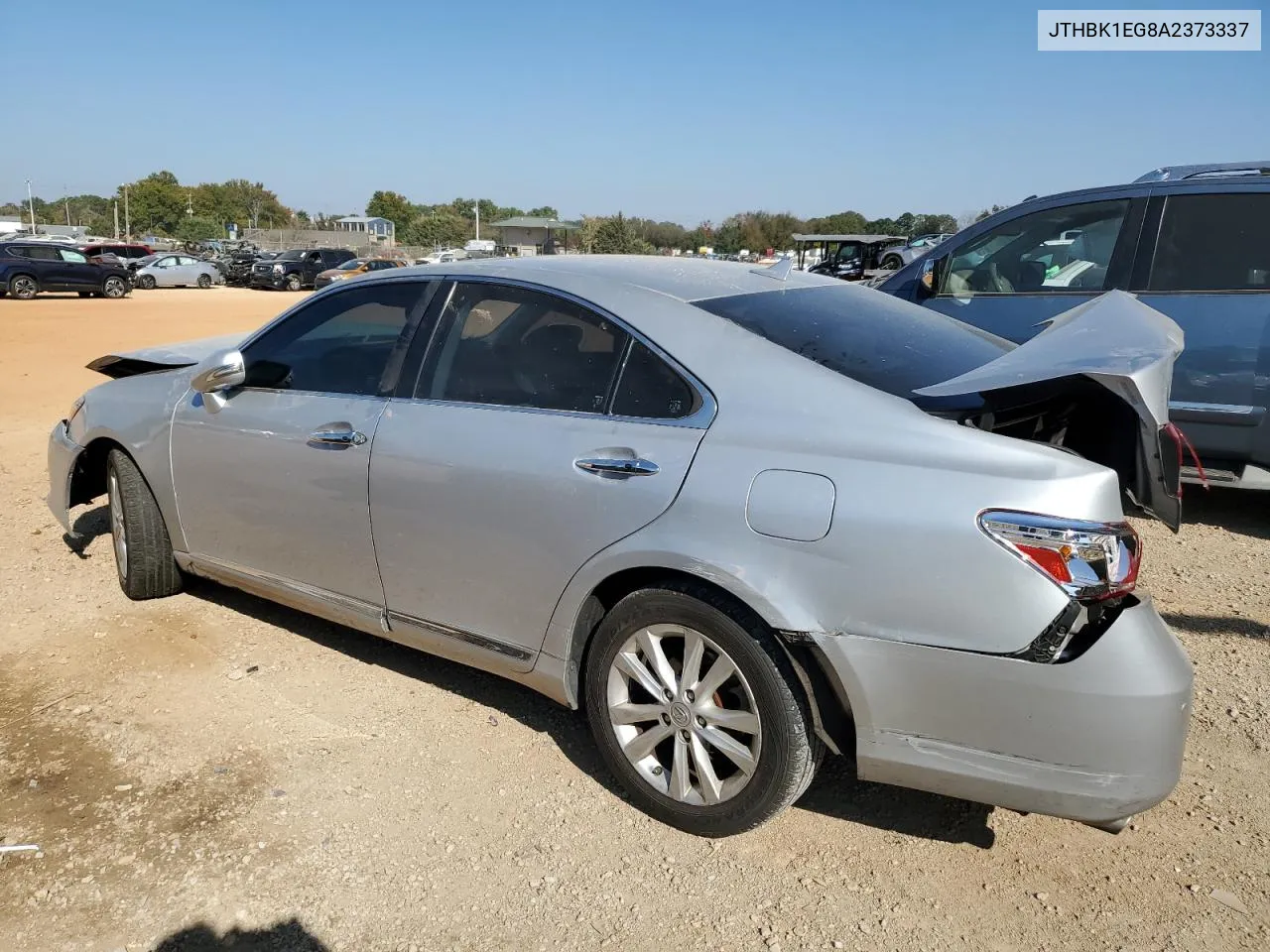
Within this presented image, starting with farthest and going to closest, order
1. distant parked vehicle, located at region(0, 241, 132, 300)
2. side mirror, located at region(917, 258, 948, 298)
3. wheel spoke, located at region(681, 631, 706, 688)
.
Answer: distant parked vehicle, located at region(0, 241, 132, 300) < side mirror, located at region(917, 258, 948, 298) < wheel spoke, located at region(681, 631, 706, 688)

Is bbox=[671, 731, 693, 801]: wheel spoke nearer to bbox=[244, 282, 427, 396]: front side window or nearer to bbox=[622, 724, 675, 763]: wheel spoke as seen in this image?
bbox=[622, 724, 675, 763]: wheel spoke

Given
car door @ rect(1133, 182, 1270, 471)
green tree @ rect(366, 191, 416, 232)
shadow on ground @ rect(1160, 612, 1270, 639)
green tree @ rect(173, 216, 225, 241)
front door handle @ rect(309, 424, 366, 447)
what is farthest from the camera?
green tree @ rect(366, 191, 416, 232)

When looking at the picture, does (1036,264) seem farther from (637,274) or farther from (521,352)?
(521,352)

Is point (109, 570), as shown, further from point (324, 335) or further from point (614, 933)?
point (614, 933)

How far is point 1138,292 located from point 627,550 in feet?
13.9

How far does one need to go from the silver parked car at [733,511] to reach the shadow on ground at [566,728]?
384 millimetres

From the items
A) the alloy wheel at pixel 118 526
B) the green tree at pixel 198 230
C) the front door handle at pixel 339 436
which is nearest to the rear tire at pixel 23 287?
the alloy wheel at pixel 118 526

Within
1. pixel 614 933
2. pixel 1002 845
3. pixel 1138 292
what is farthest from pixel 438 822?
pixel 1138 292

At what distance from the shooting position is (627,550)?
268 centimetres

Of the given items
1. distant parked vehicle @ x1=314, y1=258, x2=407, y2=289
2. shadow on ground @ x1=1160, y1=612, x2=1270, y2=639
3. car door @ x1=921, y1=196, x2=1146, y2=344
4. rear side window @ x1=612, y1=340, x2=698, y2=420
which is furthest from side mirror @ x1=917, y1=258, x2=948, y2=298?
distant parked vehicle @ x1=314, y1=258, x2=407, y2=289

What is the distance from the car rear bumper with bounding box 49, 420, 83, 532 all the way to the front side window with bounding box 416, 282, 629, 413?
7.47 feet

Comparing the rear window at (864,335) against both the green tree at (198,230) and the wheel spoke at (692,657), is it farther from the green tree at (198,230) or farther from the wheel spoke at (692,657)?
the green tree at (198,230)

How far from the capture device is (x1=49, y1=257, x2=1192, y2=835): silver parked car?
223 cm

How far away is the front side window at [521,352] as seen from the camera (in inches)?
116
